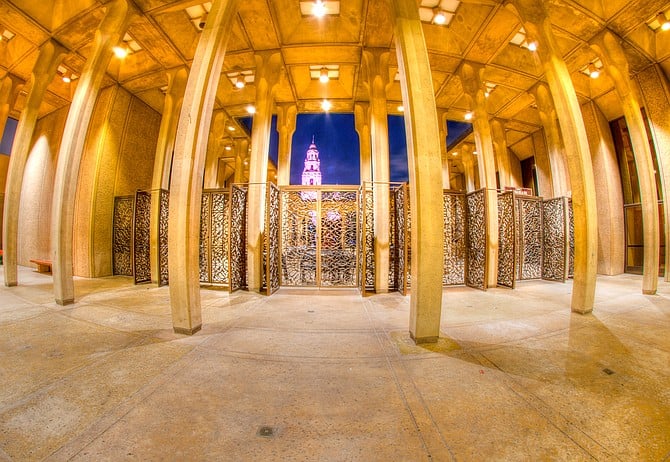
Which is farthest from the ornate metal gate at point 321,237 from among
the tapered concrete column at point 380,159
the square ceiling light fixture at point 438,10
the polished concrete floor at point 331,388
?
the square ceiling light fixture at point 438,10

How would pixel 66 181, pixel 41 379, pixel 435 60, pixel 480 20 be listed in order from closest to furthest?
pixel 41 379
pixel 66 181
pixel 480 20
pixel 435 60

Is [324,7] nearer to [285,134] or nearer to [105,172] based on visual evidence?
[285,134]

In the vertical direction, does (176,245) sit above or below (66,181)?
below

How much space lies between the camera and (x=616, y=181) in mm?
11117

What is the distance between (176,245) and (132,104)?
11.1m

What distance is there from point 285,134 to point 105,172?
7.46 m

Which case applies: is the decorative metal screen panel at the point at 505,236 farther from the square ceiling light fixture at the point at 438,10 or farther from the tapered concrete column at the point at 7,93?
the tapered concrete column at the point at 7,93

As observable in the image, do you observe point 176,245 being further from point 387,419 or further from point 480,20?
point 480,20

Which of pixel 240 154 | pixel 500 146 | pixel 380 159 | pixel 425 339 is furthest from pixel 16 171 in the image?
pixel 500 146

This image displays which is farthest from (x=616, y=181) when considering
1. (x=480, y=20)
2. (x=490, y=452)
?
(x=490, y=452)

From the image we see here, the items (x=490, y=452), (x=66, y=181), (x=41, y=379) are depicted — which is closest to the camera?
(x=490, y=452)

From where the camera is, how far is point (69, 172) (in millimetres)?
5418

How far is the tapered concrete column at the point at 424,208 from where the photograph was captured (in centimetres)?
349

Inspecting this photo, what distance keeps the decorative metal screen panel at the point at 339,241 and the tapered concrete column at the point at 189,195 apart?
4.14m
